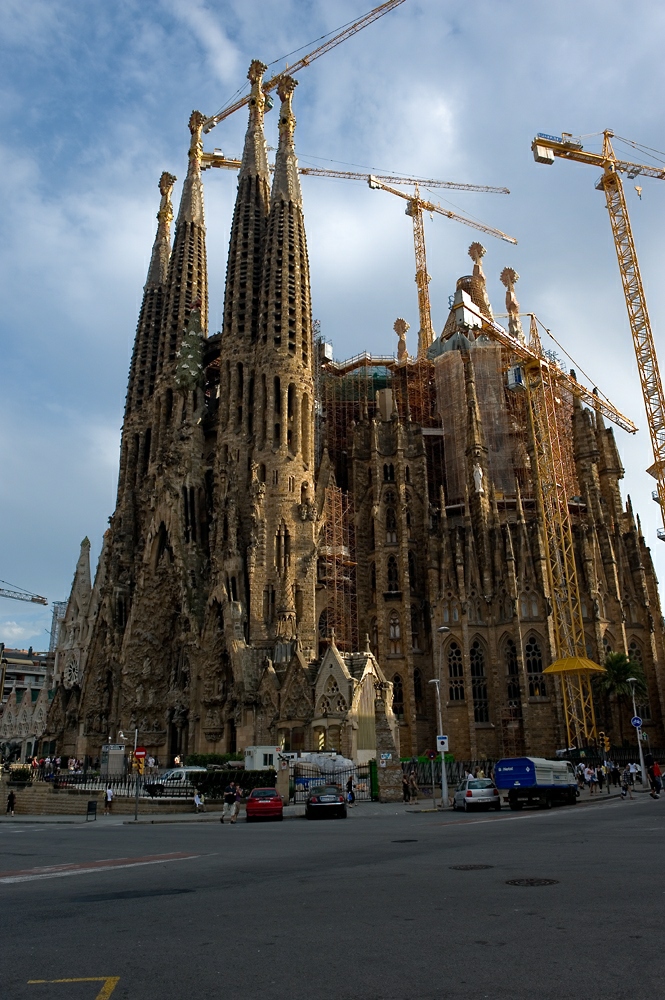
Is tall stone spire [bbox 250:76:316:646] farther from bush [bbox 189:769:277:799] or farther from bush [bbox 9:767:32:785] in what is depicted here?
bush [bbox 189:769:277:799]

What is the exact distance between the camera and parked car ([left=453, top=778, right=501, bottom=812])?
2792 cm

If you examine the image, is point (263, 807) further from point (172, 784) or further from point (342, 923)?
point (342, 923)

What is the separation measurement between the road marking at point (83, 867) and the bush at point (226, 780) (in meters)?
18.0

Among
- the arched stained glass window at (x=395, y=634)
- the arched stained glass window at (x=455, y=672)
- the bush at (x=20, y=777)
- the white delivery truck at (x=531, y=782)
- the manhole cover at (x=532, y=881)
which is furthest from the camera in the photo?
the arched stained glass window at (x=395, y=634)

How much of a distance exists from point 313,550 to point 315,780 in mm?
22794

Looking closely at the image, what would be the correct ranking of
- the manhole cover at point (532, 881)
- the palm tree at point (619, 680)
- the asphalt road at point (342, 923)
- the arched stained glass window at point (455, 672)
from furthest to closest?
the arched stained glass window at point (455, 672)
the palm tree at point (619, 680)
the manhole cover at point (532, 881)
the asphalt road at point (342, 923)

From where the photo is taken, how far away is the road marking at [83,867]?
12297mm

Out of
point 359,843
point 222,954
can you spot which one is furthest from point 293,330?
point 222,954

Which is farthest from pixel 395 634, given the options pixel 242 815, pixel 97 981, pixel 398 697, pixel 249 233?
pixel 97 981

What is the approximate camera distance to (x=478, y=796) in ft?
91.7

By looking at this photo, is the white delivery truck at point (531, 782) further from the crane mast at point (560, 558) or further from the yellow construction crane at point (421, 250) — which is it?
the yellow construction crane at point (421, 250)

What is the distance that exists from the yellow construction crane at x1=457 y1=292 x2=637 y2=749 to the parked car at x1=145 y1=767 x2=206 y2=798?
27540 millimetres

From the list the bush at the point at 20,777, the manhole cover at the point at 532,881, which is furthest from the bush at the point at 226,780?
the manhole cover at the point at 532,881

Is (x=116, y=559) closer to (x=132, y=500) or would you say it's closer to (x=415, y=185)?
(x=132, y=500)
